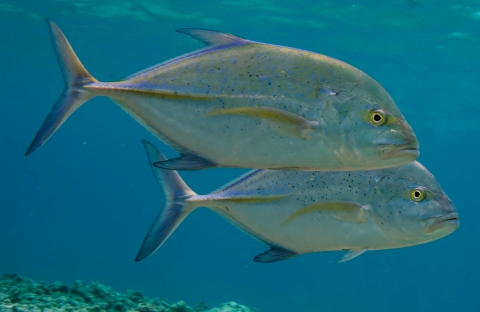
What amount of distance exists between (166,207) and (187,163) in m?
0.85

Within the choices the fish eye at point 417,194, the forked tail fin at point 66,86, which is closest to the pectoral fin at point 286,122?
the forked tail fin at point 66,86

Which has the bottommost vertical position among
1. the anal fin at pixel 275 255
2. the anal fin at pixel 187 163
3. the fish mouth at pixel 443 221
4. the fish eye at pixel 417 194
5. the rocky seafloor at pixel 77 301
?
the rocky seafloor at pixel 77 301

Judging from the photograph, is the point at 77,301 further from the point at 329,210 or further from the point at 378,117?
the point at 378,117

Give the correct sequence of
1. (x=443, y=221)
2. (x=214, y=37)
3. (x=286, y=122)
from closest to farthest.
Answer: (x=286, y=122) → (x=214, y=37) → (x=443, y=221)

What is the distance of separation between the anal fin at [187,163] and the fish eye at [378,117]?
2.35 ft

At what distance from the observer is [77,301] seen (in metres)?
5.70

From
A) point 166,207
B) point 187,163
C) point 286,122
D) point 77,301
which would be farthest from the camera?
point 77,301

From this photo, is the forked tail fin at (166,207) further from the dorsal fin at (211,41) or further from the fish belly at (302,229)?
the dorsal fin at (211,41)

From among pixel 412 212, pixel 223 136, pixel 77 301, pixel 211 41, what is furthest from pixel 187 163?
pixel 77 301

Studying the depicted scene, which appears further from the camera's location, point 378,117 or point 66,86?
point 66,86

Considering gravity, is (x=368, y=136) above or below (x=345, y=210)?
above

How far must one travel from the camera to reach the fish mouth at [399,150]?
2006 mm

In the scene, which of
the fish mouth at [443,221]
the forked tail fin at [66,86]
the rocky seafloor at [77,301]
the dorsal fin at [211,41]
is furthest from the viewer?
the rocky seafloor at [77,301]

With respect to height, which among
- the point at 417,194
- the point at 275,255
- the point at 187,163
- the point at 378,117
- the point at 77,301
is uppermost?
the point at 378,117
